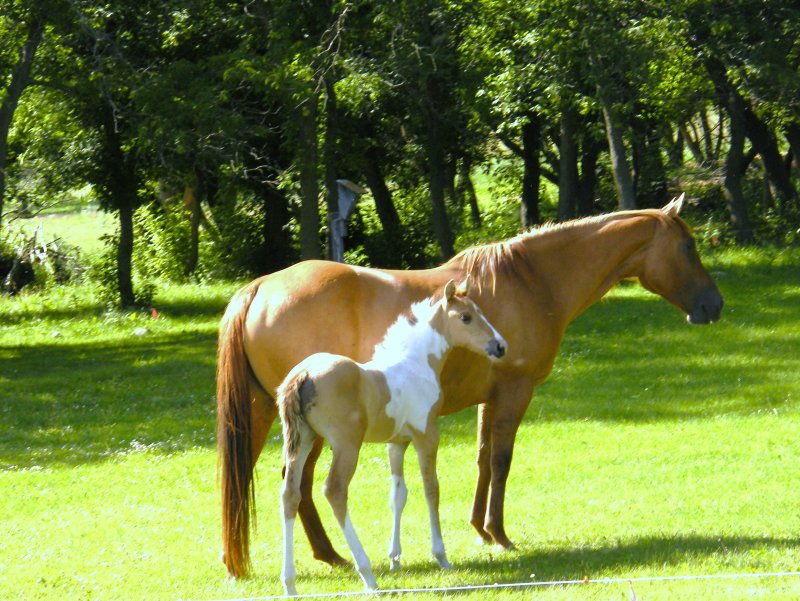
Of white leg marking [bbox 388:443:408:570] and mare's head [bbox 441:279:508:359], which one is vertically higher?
mare's head [bbox 441:279:508:359]

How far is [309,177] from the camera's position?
2052cm

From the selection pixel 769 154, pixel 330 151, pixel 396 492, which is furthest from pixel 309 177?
pixel 396 492

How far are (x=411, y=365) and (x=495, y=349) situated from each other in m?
0.52

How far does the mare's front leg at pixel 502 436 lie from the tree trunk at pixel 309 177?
499 inches

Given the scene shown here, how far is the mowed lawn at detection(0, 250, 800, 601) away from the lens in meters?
6.86

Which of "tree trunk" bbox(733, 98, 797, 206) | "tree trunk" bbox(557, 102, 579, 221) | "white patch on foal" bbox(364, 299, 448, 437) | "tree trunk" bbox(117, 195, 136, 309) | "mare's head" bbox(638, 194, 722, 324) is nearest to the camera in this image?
"white patch on foal" bbox(364, 299, 448, 437)

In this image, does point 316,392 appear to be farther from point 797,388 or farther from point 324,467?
point 797,388

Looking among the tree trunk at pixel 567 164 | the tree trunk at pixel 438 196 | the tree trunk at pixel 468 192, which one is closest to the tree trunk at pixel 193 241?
the tree trunk at pixel 468 192

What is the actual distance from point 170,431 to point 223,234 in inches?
570

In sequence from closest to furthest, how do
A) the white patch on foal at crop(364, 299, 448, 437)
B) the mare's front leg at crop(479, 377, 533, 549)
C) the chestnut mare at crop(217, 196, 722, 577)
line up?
the white patch on foal at crop(364, 299, 448, 437)
the chestnut mare at crop(217, 196, 722, 577)
the mare's front leg at crop(479, 377, 533, 549)

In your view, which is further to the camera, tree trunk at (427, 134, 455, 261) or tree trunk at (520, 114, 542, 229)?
tree trunk at (520, 114, 542, 229)

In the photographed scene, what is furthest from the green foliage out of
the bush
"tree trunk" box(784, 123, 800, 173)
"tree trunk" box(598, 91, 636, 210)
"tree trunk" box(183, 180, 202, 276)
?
"tree trunk" box(784, 123, 800, 173)

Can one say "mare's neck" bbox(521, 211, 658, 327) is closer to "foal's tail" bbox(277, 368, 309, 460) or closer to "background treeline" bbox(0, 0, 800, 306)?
"foal's tail" bbox(277, 368, 309, 460)

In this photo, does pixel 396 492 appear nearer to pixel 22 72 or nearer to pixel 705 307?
pixel 705 307
